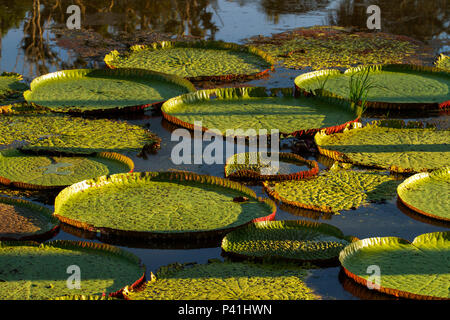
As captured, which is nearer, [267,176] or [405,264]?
[405,264]

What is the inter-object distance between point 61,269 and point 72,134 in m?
2.59

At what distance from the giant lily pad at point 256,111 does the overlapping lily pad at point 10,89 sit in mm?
1629

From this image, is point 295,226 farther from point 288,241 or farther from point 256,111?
point 256,111

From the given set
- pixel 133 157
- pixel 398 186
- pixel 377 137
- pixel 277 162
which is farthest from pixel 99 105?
pixel 398 186

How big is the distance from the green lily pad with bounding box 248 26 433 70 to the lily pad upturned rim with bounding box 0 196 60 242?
4770 mm

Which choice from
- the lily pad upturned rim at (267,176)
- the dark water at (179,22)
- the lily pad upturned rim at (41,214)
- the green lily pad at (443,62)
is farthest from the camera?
the green lily pad at (443,62)

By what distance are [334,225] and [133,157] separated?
196 centimetres

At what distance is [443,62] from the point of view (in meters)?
9.69

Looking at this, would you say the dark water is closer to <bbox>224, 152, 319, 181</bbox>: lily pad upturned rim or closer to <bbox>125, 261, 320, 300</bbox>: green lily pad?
<bbox>224, 152, 319, 181</bbox>: lily pad upturned rim

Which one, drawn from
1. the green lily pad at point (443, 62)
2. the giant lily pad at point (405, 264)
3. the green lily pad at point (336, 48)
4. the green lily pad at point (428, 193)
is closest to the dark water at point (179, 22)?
the green lily pad at point (336, 48)

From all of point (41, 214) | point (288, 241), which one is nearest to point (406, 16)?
point (288, 241)

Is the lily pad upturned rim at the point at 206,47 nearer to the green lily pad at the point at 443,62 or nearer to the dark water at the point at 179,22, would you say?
the dark water at the point at 179,22

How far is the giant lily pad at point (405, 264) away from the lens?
4492 millimetres

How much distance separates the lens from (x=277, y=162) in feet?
21.0
